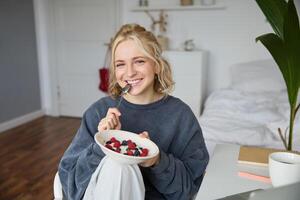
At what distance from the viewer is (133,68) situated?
1.03 metres

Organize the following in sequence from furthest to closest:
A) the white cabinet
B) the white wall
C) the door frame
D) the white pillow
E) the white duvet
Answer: the door frame, the white wall, the white cabinet, the white pillow, the white duvet

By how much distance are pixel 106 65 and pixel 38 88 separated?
97 centimetres

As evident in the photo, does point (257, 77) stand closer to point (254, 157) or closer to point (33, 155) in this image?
point (254, 157)

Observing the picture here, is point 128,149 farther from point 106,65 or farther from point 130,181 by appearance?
point 106,65

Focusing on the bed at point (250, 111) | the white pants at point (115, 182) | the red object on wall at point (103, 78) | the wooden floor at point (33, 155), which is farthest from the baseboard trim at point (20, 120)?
the white pants at point (115, 182)

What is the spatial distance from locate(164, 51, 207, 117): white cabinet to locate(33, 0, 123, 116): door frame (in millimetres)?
942

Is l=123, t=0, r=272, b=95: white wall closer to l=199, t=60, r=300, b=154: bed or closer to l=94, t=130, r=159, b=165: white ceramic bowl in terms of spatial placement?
l=199, t=60, r=300, b=154: bed

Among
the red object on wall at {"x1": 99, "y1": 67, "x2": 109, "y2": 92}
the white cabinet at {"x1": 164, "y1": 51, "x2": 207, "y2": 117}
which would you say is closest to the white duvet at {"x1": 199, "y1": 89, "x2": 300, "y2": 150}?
the white cabinet at {"x1": 164, "y1": 51, "x2": 207, "y2": 117}

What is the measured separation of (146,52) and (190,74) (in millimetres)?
2109

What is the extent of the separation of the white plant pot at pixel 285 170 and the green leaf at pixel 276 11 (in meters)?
0.31

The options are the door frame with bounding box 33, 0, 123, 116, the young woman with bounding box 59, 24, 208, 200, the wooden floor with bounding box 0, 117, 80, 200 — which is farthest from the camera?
the door frame with bounding box 33, 0, 123, 116

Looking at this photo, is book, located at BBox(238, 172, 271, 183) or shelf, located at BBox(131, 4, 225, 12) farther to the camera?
shelf, located at BBox(131, 4, 225, 12)

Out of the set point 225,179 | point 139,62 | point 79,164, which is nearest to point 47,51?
point 139,62

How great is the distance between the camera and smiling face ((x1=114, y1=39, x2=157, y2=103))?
103cm
